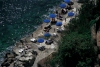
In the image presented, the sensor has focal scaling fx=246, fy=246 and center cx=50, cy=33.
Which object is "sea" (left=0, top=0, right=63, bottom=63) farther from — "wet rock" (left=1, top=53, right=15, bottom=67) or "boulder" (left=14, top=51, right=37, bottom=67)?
"boulder" (left=14, top=51, right=37, bottom=67)

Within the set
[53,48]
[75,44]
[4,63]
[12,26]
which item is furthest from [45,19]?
[75,44]

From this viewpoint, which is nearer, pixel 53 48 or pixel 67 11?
pixel 53 48

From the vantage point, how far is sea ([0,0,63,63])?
61.0 m

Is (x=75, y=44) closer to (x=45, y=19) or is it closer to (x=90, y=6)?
(x=90, y=6)

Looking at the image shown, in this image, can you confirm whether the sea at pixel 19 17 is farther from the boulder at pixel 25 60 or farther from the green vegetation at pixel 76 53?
the green vegetation at pixel 76 53

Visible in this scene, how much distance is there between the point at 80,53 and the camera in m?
39.3

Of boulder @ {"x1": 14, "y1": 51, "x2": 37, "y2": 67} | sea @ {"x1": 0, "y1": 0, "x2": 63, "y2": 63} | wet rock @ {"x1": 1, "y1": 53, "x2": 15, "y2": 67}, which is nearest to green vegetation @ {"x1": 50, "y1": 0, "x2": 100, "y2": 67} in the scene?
boulder @ {"x1": 14, "y1": 51, "x2": 37, "y2": 67}

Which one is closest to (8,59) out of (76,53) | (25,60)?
(25,60)

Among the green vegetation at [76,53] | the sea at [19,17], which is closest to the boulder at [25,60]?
the sea at [19,17]

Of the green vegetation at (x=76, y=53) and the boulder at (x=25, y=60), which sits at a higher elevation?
the green vegetation at (x=76, y=53)

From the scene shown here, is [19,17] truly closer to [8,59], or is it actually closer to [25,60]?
[8,59]

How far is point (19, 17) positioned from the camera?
226 feet

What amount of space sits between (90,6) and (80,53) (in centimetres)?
1854

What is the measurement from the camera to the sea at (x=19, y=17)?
60972mm
